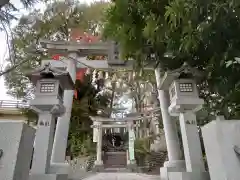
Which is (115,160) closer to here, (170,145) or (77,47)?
(77,47)

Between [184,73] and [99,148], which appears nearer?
[184,73]

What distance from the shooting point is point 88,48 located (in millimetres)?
6445

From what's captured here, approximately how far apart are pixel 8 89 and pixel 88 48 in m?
10.3

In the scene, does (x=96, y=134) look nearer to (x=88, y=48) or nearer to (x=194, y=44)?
(x=88, y=48)

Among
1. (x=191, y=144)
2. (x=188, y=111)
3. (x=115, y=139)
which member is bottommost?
(x=191, y=144)

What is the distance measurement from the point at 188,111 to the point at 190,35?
5.17ft

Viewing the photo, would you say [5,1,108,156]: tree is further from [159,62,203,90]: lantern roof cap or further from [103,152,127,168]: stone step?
[159,62,203,90]: lantern roof cap

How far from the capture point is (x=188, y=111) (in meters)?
3.93

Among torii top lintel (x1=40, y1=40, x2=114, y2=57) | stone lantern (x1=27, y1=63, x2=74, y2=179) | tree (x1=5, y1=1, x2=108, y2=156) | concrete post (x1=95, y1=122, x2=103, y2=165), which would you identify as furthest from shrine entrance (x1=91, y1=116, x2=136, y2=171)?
stone lantern (x1=27, y1=63, x2=74, y2=179)

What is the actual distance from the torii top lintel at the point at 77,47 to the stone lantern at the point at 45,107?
2148 mm

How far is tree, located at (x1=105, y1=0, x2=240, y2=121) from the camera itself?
8.87 feet

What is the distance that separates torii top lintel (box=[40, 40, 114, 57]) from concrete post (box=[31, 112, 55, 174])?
2.83 meters

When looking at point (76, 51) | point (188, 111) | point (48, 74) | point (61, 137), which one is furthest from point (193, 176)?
point (76, 51)

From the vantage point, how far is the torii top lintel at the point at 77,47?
6.40m
